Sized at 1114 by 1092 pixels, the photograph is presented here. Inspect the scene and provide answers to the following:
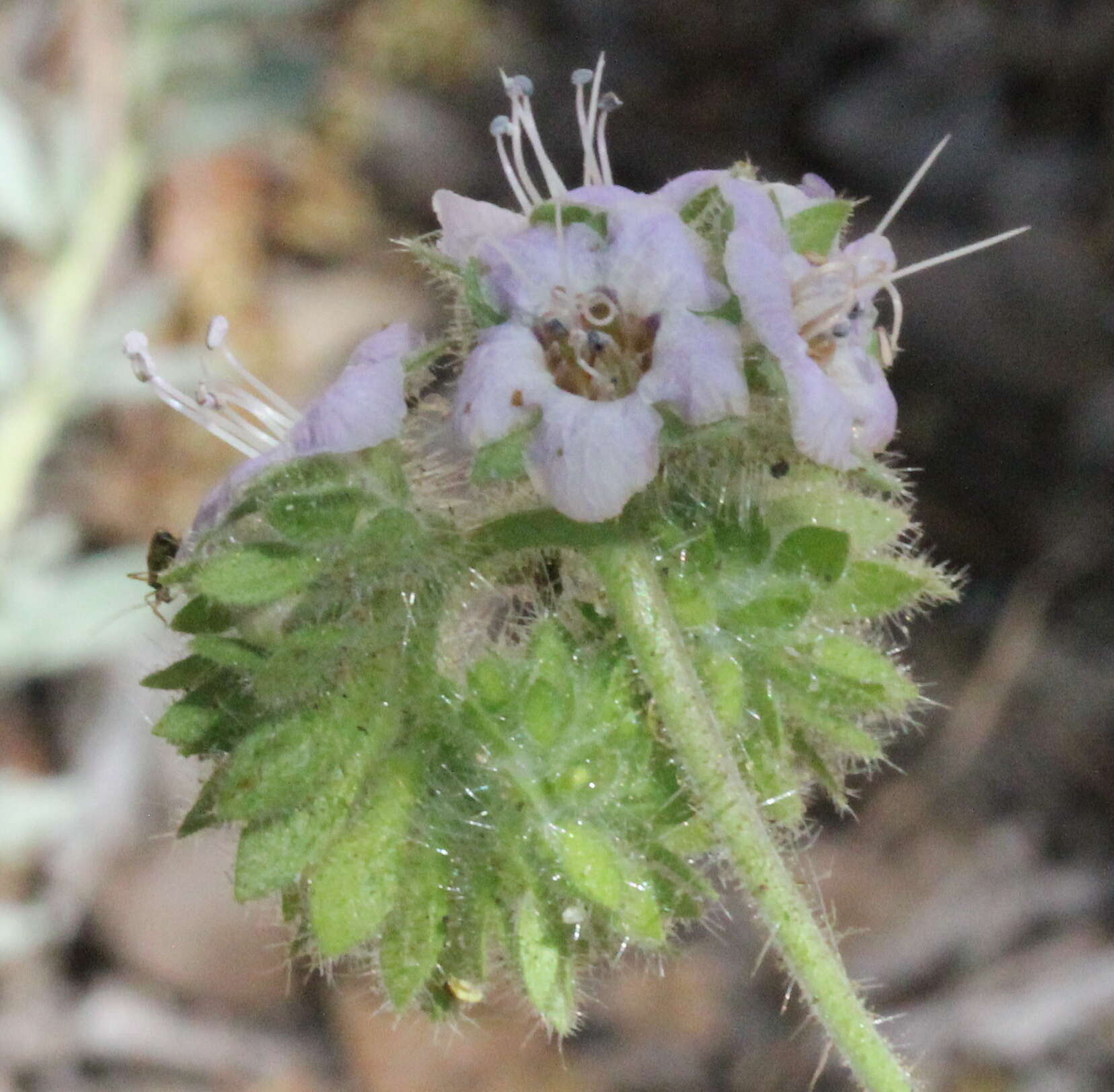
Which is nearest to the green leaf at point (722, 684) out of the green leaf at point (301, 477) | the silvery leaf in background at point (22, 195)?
the green leaf at point (301, 477)

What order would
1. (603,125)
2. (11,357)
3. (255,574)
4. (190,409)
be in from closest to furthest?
(255,574)
(603,125)
(190,409)
(11,357)

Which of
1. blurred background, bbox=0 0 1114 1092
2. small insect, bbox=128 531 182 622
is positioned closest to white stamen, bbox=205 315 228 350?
small insect, bbox=128 531 182 622

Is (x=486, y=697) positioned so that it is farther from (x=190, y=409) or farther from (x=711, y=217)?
(x=190, y=409)

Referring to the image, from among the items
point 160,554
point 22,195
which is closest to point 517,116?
Result: point 160,554

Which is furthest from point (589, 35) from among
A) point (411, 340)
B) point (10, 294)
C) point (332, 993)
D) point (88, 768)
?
point (411, 340)

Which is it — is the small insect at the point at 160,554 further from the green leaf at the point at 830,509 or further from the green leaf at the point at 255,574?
the green leaf at the point at 830,509

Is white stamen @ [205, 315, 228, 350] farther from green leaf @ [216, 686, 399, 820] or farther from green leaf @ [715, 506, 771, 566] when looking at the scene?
green leaf @ [715, 506, 771, 566]

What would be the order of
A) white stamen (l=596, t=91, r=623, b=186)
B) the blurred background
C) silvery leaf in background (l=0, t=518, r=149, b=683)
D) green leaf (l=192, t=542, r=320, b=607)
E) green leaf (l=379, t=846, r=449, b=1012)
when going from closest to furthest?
1. green leaf (l=192, t=542, r=320, b=607)
2. green leaf (l=379, t=846, r=449, b=1012)
3. white stamen (l=596, t=91, r=623, b=186)
4. silvery leaf in background (l=0, t=518, r=149, b=683)
5. the blurred background

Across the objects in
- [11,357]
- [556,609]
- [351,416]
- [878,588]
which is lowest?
[11,357]
